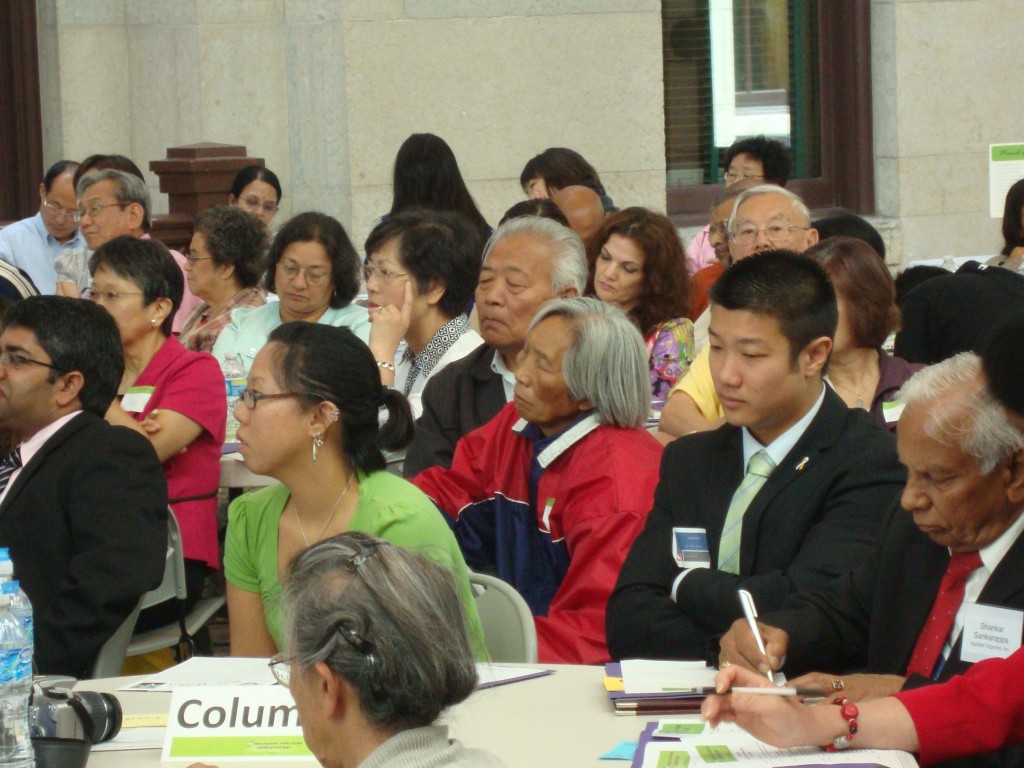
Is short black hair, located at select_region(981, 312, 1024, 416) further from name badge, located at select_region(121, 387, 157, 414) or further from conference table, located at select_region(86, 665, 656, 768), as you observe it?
name badge, located at select_region(121, 387, 157, 414)

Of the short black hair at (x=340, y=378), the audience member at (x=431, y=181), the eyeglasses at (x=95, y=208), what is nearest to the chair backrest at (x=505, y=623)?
the short black hair at (x=340, y=378)

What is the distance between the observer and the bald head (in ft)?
24.1

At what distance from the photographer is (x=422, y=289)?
5988mm

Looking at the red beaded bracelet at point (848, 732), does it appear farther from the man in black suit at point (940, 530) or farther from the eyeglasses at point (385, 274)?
the eyeglasses at point (385, 274)

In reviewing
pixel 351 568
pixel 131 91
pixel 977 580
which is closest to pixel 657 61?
pixel 131 91

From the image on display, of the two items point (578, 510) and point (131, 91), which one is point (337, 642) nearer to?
point (578, 510)

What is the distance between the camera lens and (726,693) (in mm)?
2604

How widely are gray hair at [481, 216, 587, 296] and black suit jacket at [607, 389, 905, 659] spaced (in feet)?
5.70

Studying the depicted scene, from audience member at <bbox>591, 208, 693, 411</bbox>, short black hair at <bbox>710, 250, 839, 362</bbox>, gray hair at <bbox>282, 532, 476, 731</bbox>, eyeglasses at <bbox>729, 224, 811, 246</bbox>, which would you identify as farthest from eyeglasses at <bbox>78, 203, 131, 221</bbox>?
gray hair at <bbox>282, 532, 476, 731</bbox>

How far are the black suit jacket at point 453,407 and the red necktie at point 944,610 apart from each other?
234 cm

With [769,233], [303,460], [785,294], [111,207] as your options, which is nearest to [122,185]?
[111,207]

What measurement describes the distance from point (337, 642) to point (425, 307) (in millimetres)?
3927

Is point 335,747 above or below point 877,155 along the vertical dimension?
below

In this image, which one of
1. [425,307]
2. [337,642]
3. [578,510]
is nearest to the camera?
[337,642]
